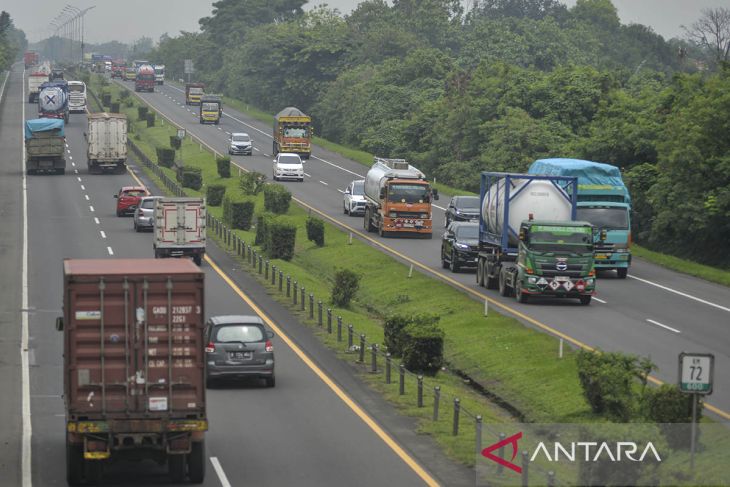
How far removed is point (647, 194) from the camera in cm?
6325

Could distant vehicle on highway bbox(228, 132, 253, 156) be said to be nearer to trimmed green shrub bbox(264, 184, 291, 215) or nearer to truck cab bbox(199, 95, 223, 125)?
truck cab bbox(199, 95, 223, 125)

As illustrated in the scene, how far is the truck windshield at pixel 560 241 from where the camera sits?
134 feet

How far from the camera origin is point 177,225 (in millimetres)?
50906

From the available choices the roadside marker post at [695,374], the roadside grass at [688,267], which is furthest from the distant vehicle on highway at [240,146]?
the roadside marker post at [695,374]

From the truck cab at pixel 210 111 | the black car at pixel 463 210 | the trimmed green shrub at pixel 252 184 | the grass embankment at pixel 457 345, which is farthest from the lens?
the truck cab at pixel 210 111

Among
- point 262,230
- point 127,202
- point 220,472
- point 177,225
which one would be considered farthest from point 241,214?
point 220,472

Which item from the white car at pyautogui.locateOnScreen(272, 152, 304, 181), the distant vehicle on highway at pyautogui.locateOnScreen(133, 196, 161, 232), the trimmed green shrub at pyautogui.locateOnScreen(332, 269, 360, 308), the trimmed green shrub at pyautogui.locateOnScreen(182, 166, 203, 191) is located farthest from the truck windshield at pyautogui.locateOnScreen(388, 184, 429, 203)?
the white car at pyautogui.locateOnScreen(272, 152, 304, 181)

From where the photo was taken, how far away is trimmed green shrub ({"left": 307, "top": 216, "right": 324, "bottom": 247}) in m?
60.6

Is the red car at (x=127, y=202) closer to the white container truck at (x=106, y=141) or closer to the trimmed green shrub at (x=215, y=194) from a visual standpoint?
the trimmed green shrub at (x=215, y=194)

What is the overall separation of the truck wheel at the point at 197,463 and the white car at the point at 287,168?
66.9m

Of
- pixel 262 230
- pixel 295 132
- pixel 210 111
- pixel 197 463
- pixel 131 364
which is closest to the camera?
pixel 131 364

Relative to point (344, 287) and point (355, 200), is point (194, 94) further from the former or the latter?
point (344, 287)

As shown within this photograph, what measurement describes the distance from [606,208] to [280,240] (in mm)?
14052

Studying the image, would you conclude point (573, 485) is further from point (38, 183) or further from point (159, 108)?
point (159, 108)
